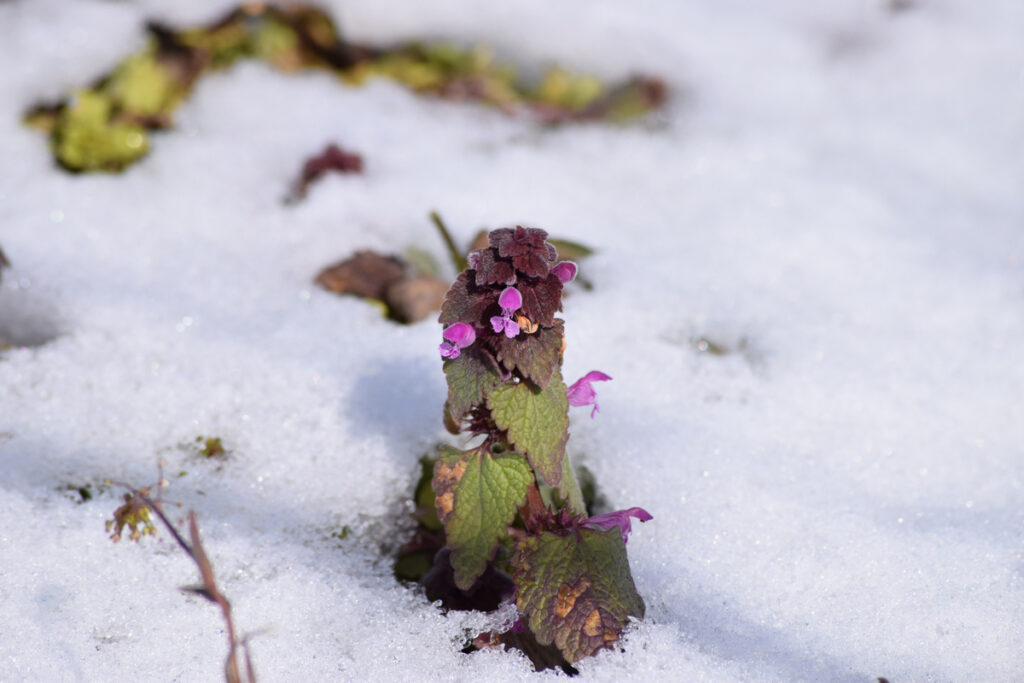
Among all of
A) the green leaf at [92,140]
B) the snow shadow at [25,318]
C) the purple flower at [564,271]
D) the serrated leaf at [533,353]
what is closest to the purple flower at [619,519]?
the serrated leaf at [533,353]

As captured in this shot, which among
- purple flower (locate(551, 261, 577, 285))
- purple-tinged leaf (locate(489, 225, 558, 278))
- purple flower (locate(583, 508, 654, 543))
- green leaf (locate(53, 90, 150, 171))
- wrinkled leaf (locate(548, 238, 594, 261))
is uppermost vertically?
purple-tinged leaf (locate(489, 225, 558, 278))

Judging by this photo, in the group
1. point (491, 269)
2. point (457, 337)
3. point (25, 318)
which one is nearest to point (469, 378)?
point (457, 337)

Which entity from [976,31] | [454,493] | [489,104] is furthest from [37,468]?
[976,31]

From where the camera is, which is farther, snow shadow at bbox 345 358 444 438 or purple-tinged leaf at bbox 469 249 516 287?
snow shadow at bbox 345 358 444 438

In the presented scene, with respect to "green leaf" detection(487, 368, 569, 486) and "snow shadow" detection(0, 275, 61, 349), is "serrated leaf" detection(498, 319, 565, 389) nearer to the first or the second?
"green leaf" detection(487, 368, 569, 486)

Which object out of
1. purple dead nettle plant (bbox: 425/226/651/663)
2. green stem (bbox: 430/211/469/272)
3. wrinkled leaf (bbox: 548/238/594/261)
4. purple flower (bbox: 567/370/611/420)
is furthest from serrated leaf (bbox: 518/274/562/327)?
green stem (bbox: 430/211/469/272)

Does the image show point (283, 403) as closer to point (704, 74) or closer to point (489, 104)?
point (489, 104)

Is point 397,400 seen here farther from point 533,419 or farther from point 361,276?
point 533,419
